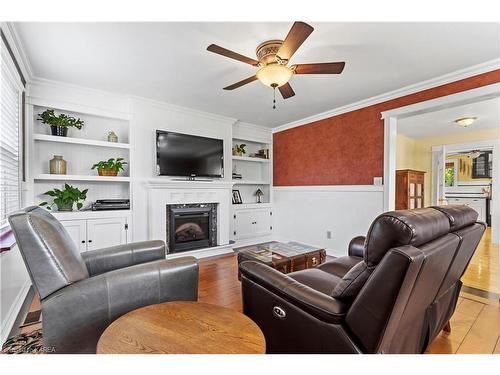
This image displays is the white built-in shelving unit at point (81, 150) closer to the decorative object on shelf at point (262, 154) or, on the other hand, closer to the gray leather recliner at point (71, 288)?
the gray leather recliner at point (71, 288)

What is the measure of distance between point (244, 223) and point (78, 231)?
259cm

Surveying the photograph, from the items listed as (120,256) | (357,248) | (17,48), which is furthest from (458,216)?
(17,48)

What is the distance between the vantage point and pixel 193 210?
3893mm

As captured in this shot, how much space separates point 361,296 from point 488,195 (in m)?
7.87

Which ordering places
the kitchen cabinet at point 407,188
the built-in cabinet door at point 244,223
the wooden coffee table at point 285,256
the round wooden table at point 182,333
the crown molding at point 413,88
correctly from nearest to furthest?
1. the round wooden table at point 182,333
2. the wooden coffee table at point 285,256
3. the crown molding at point 413,88
4. the built-in cabinet door at point 244,223
5. the kitchen cabinet at point 407,188

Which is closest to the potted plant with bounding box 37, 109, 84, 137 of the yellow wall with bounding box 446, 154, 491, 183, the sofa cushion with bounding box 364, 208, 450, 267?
the sofa cushion with bounding box 364, 208, 450, 267

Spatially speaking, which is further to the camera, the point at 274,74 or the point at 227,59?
the point at 227,59

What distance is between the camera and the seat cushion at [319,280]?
1.60 m

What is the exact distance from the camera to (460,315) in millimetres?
2123

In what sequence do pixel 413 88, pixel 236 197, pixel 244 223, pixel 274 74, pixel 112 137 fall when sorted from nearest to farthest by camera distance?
pixel 274 74
pixel 413 88
pixel 112 137
pixel 244 223
pixel 236 197

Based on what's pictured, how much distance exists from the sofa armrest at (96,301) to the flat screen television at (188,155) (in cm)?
241

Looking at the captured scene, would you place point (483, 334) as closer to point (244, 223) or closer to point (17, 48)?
point (244, 223)

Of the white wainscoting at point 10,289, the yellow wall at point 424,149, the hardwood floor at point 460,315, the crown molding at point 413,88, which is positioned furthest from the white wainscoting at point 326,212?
the white wainscoting at point 10,289
